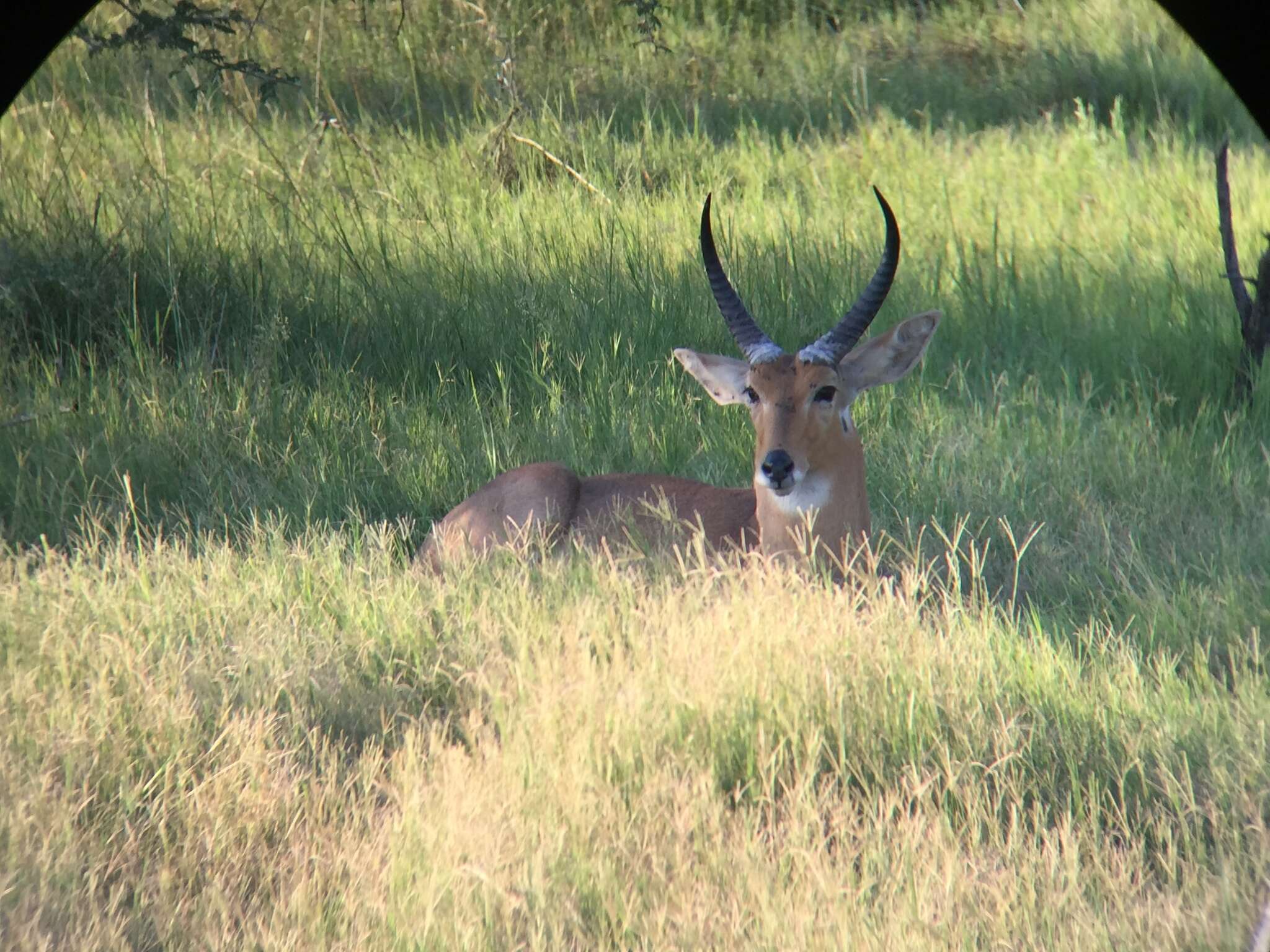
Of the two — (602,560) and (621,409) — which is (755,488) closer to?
(602,560)

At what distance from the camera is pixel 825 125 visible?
449 inches

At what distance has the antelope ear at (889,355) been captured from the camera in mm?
4914

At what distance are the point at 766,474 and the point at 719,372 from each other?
828 mm

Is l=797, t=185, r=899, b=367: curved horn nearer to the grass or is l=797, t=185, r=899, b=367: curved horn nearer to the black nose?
the black nose

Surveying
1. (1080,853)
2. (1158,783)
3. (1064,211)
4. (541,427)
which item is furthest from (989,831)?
(1064,211)

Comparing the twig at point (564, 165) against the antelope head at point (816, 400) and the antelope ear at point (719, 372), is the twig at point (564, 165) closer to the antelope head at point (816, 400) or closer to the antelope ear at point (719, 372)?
the antelope ear at point (719, 372)

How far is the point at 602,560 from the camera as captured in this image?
4.89 metres

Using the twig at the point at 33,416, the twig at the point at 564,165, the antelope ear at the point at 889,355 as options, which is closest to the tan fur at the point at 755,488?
the antelope ear at the point at 889,355

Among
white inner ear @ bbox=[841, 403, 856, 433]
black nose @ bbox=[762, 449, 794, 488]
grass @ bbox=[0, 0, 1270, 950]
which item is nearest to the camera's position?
grass @ bbox=[0, 0, 1270, 950]

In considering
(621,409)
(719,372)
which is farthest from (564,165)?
(719,372)

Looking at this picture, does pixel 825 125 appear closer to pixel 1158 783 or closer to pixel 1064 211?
pixel 1064 211

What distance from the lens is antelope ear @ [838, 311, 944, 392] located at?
4.91 meters

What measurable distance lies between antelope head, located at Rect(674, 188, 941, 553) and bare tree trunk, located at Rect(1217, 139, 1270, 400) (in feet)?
7.75

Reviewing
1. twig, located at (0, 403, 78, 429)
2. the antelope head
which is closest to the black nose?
the antelope head
